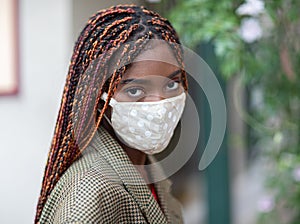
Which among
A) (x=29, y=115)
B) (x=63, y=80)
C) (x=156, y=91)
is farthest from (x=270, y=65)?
(x=156, y=91)

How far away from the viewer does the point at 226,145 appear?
4.02 metres

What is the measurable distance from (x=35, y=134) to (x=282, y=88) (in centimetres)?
126

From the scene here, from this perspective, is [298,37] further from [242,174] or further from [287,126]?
[242,174]

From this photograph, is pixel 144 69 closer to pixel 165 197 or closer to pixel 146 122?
pixel 146 122

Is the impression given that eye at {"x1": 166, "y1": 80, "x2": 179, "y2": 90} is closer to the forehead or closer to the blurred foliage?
the forehead

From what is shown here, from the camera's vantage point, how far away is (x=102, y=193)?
4.98 feet

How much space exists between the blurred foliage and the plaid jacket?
48.2 inches

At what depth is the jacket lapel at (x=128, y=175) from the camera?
1622 millimetres

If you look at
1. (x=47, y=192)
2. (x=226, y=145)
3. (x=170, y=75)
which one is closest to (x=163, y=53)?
(x=170, y=75)

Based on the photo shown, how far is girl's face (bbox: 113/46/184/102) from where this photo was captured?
1.62 meters

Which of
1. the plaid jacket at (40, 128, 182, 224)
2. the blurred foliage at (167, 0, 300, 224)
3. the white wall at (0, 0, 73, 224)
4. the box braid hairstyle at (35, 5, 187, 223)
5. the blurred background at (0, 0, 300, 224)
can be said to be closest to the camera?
the plaid jacket at (40, 128, 182, 224)

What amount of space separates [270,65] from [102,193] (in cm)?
212

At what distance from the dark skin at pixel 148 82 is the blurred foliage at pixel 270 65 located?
109 cm

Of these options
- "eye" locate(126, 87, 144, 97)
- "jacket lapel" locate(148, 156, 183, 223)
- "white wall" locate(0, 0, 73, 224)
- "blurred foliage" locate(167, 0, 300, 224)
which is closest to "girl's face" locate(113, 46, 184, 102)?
"eye" locate(126, 87, 144, 97)
